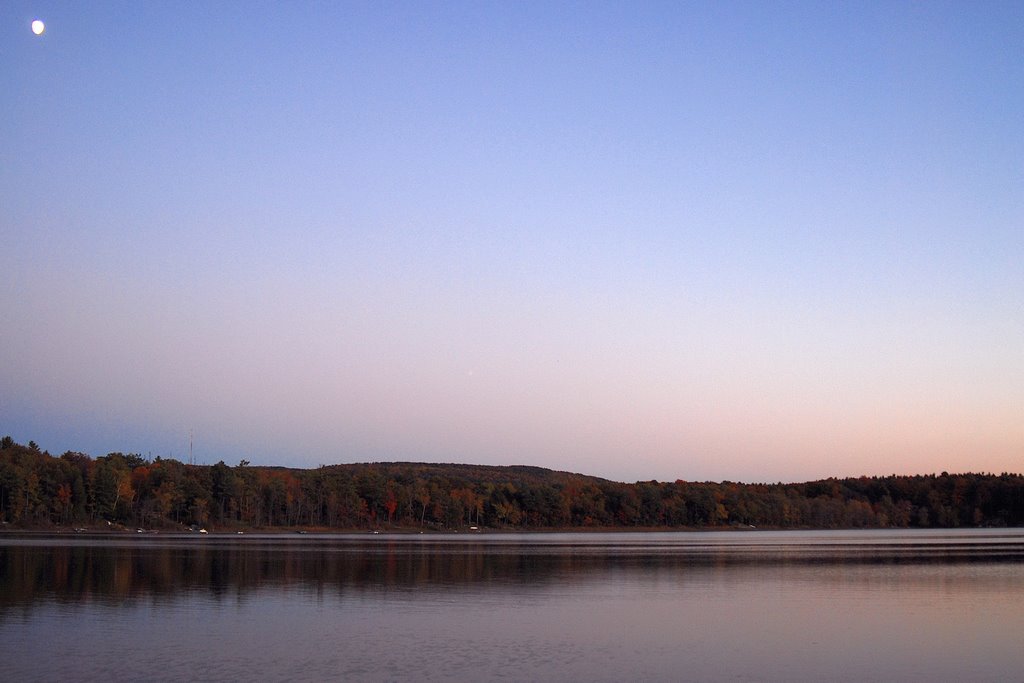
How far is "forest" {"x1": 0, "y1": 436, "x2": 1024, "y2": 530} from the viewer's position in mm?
122875

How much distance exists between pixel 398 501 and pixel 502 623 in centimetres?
12838

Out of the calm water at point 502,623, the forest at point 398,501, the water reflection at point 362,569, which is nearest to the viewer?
the calm water at point 502,623

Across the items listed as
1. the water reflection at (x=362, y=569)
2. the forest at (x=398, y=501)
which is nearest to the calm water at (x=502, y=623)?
the water reflection at (x=362, y=569)

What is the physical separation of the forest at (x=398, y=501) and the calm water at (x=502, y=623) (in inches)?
3046

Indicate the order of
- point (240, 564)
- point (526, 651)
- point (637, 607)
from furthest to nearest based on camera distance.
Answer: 1. point (240, 564)
2. point (637, 607)
3. point (526, 651)

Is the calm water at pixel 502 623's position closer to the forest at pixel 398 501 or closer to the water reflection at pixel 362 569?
the water reflection at pixel 362 569

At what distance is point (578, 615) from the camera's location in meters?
29.9

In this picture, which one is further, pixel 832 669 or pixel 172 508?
pixel 172 508

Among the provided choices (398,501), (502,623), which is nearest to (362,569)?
(502,623)

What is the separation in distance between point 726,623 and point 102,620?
1676 cm

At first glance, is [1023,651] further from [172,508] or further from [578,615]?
[172,508]

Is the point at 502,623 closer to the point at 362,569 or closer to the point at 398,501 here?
the point at 362,569

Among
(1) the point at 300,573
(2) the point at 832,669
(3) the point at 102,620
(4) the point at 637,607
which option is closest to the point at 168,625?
(3) the point at 102,620

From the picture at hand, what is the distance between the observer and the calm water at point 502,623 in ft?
67.2
